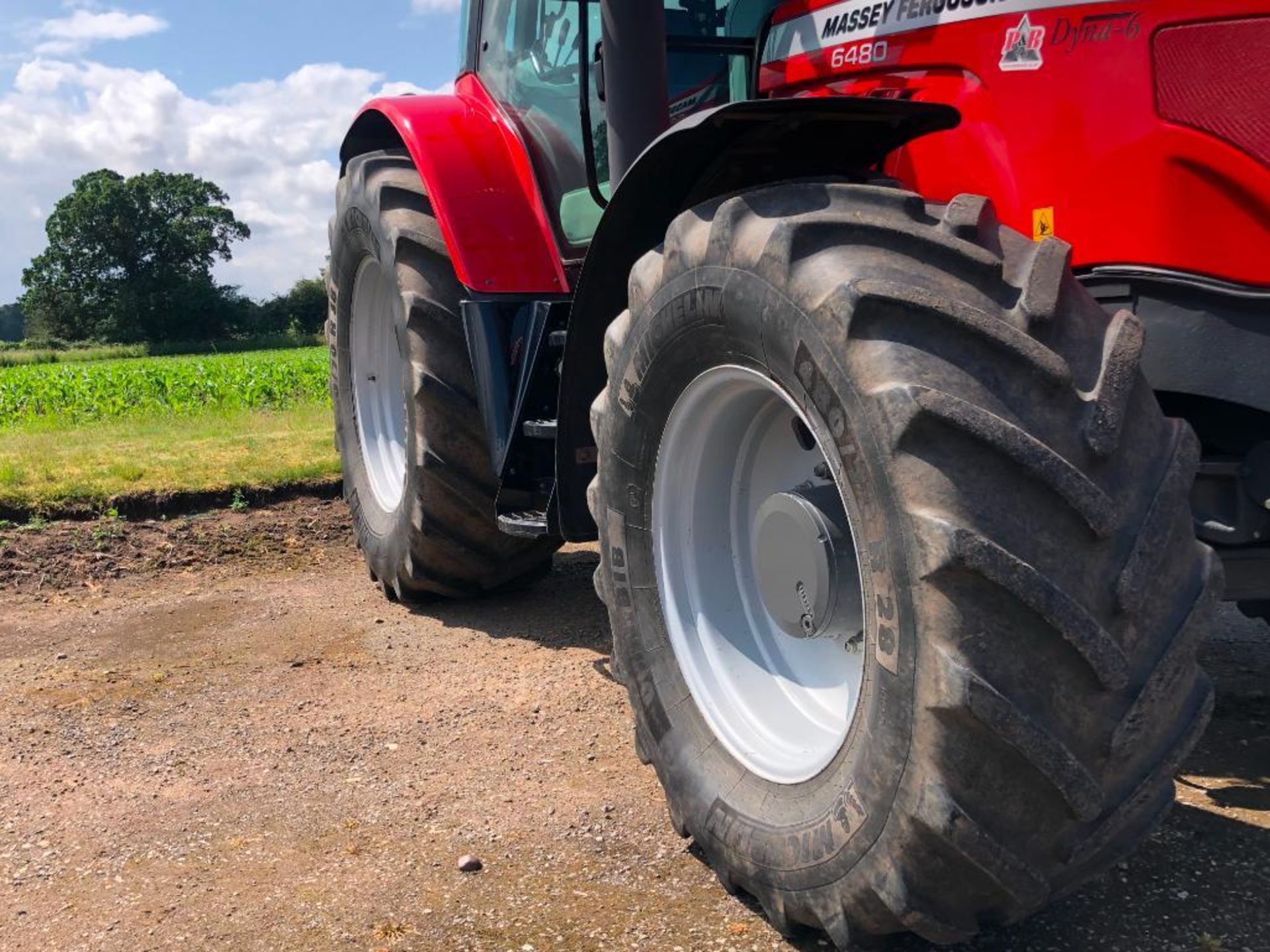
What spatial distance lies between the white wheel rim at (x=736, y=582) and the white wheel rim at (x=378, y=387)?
2.65 meters

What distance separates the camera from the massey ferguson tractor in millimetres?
1760

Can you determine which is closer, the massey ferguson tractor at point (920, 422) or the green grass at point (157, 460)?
the massey ferguson tractor at point (920, 422)

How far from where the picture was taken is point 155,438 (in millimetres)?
9055

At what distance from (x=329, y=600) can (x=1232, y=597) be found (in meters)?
3.55

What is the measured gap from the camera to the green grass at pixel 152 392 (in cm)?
1319

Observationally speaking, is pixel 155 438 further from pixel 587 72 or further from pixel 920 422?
pixel 920 422

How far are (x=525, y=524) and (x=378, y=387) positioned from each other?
5.81ft

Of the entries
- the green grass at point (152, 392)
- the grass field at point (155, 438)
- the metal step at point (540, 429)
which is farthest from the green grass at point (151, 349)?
the metal step at point (540, 429)

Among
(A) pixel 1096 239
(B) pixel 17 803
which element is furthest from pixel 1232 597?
A: (B) pixel 17 803

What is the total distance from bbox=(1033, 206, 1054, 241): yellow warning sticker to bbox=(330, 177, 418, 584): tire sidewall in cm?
240

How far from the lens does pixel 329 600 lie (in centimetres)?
497

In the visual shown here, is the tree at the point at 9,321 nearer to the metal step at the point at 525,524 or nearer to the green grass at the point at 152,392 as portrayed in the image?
the green grass at the point at 152,392

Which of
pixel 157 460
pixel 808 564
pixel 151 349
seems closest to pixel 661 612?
pixel 808 564

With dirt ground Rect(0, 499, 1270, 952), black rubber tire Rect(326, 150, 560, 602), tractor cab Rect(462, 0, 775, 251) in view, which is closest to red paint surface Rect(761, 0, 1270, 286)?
tractor cab Rect(462, 0, 775, 251)
